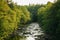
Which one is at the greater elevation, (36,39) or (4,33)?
(4,33)

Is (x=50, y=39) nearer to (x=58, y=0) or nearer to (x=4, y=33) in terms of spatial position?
(x=58, y=0)

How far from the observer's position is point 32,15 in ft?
485

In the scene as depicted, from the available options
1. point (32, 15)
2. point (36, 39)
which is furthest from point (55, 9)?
point (32, 15)

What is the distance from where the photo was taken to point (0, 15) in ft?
134

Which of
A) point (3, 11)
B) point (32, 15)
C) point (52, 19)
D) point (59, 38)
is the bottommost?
point (32, 15)

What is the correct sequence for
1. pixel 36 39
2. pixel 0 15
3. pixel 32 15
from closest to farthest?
pixel 0 15 → pixel 36 39 → pixel 32 15

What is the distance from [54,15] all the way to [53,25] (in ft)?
9.03

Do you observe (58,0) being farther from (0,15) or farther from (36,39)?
(0,15)

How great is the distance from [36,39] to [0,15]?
73.3ft

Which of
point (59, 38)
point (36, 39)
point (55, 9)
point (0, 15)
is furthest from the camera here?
point (36, 39)

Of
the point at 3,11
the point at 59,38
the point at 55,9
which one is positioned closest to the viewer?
the point at 3,11

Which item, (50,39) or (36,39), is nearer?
(50,39)

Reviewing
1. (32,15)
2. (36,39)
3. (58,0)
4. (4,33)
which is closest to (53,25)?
(58,0)

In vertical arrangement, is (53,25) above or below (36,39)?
above
